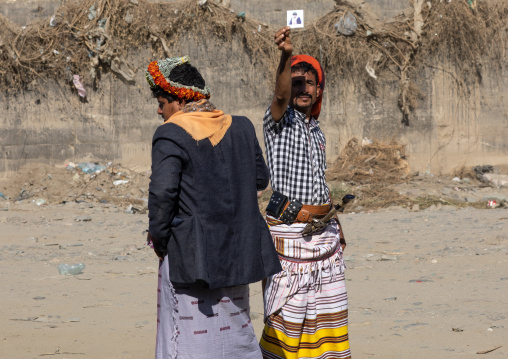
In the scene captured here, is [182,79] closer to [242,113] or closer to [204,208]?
[204,208]

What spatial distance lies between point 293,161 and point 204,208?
0.76 meters

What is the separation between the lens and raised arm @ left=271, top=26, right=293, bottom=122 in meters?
2.85

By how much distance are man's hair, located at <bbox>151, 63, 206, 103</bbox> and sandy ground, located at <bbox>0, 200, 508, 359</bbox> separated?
190cm

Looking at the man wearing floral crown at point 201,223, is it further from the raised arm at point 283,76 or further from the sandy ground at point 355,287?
the sandy ground at point 355,287

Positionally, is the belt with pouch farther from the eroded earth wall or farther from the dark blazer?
the eroded earth wall

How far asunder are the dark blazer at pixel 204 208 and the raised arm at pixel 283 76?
1.41 ft

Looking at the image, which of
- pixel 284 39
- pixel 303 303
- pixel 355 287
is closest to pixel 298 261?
pixel 303 303

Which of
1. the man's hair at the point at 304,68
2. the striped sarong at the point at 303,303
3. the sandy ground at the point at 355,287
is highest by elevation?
the man's hair at the point at 304,68

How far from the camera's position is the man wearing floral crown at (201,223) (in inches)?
96.7

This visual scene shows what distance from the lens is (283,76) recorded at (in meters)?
2.95

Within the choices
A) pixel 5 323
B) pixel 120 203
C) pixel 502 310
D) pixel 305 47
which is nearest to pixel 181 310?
pixel 5 323

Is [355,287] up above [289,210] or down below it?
below

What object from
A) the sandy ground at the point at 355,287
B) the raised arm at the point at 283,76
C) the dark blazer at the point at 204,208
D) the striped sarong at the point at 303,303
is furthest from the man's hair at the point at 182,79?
the sandy ground at the point at 355,287

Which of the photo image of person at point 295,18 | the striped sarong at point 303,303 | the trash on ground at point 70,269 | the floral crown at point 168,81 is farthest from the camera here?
the photo image of person at point 295,18
